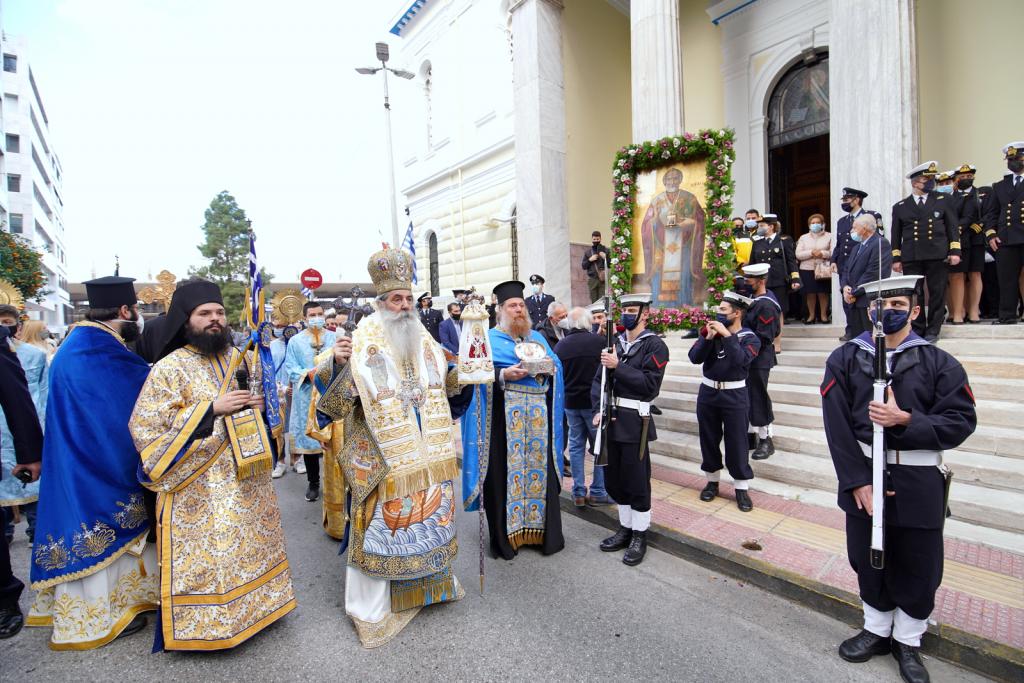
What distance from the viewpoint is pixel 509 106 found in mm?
15453

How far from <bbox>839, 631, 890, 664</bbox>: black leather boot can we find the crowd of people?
0.5 inches

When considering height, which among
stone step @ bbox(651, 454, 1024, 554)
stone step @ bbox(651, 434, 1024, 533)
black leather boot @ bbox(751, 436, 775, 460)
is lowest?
stone step @ bbox(651, 454, 1024, 554)

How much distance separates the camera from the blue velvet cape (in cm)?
315

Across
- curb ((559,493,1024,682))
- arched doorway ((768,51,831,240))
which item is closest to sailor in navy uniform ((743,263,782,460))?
curb ((559,493,1024,682))

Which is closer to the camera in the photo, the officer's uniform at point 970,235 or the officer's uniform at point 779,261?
the officer's uniform at point 970,235

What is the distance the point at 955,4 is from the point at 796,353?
7106 millimetres

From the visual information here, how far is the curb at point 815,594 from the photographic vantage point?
2811mm

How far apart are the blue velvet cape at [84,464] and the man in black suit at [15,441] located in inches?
19.5

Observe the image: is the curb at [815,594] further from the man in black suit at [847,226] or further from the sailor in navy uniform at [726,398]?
the man in black suit at [847,226]

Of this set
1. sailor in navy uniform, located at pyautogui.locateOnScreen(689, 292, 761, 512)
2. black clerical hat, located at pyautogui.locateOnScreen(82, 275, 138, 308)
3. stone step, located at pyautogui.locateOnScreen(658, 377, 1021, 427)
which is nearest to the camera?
black clerical hat, located at pyautogui.locateOnScreen(82, 275, 138, 308)

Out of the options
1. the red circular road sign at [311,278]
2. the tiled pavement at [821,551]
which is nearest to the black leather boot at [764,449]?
the tiled pavement at [821,551]

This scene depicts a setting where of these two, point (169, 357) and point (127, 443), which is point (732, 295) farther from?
point (127, 443)

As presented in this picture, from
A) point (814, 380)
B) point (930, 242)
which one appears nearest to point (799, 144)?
point (930, 242)

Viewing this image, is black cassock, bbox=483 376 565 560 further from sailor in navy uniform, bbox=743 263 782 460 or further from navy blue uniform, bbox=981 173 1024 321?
navy blue uniform, bbox=981 173 1024 321
